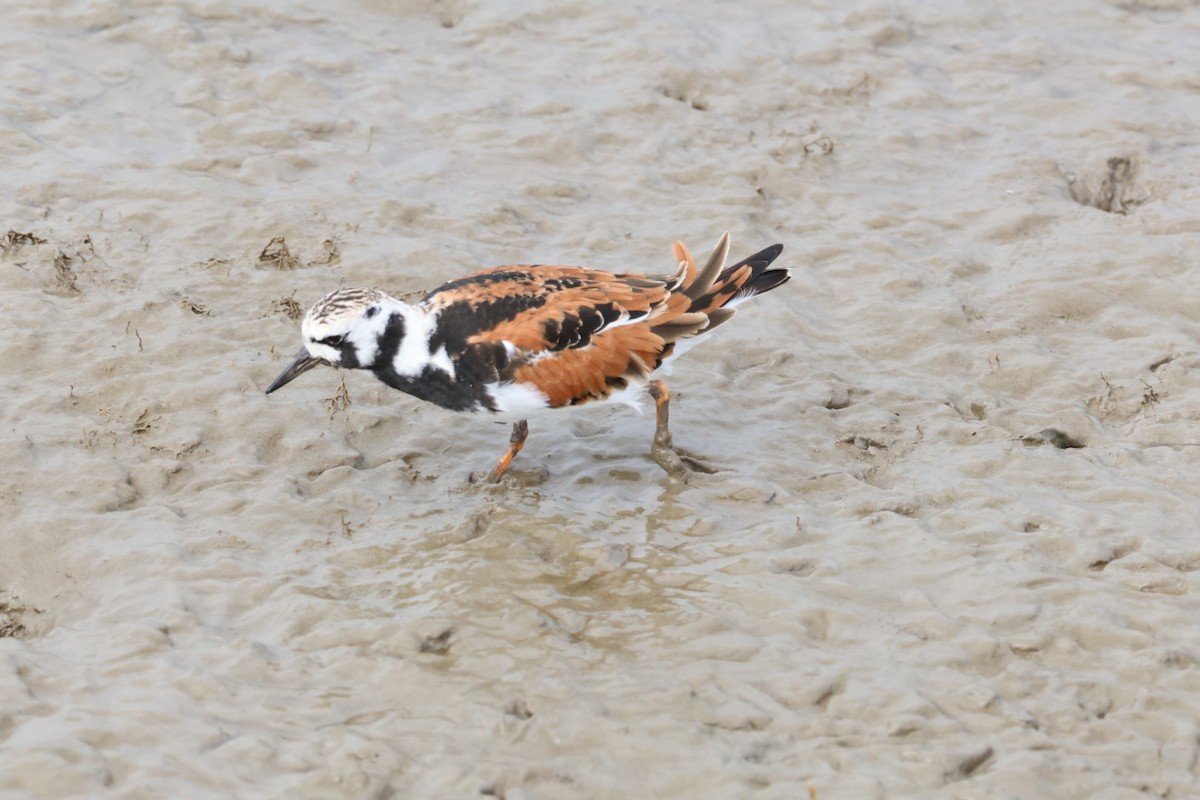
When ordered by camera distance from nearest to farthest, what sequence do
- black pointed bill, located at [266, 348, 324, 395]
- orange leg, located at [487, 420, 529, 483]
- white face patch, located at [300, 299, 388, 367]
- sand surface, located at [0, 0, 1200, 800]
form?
sand surface, located at [0, 0, 1200, 800] < white face patch, located at [300, 299, 388, 367] < black pointed bill, located at [266, 348, 324, 395] < orange leg, located at [487, 420, 529, 483]

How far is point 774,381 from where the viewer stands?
360 inches

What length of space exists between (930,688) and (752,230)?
16.3 ft

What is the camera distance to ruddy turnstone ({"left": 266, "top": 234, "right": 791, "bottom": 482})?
7.52 m

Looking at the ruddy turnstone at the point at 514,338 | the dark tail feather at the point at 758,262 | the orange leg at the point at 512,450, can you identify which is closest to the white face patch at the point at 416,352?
the ruddy turnstone at the point at 514,338

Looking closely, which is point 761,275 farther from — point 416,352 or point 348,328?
point 348,328

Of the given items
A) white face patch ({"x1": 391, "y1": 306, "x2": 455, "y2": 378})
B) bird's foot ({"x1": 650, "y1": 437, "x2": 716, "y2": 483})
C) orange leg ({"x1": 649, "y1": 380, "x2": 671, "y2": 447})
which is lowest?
bird's foot ({"x1": 650, "y1": 437, "x2": 716, "y2": 483})

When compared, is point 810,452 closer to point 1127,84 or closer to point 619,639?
point 619,639

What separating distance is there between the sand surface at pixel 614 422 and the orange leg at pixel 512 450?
4.0 inches

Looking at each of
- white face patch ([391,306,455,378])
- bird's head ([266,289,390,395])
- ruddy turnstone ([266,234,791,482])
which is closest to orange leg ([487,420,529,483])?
ruddy turnstone ([266,234,791,482])

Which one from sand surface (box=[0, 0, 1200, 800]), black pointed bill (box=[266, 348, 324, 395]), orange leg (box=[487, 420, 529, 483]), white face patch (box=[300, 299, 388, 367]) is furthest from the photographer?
orange leg (box=[487, 420, 529, 483])

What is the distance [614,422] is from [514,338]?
5.22 feet

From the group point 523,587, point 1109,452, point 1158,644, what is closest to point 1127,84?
point 1109,452

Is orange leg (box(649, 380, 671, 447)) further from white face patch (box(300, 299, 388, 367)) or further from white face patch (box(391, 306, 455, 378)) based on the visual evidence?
white face patch (box(300, 299, 388, 367))

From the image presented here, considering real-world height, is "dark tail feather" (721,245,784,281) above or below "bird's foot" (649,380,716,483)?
above
